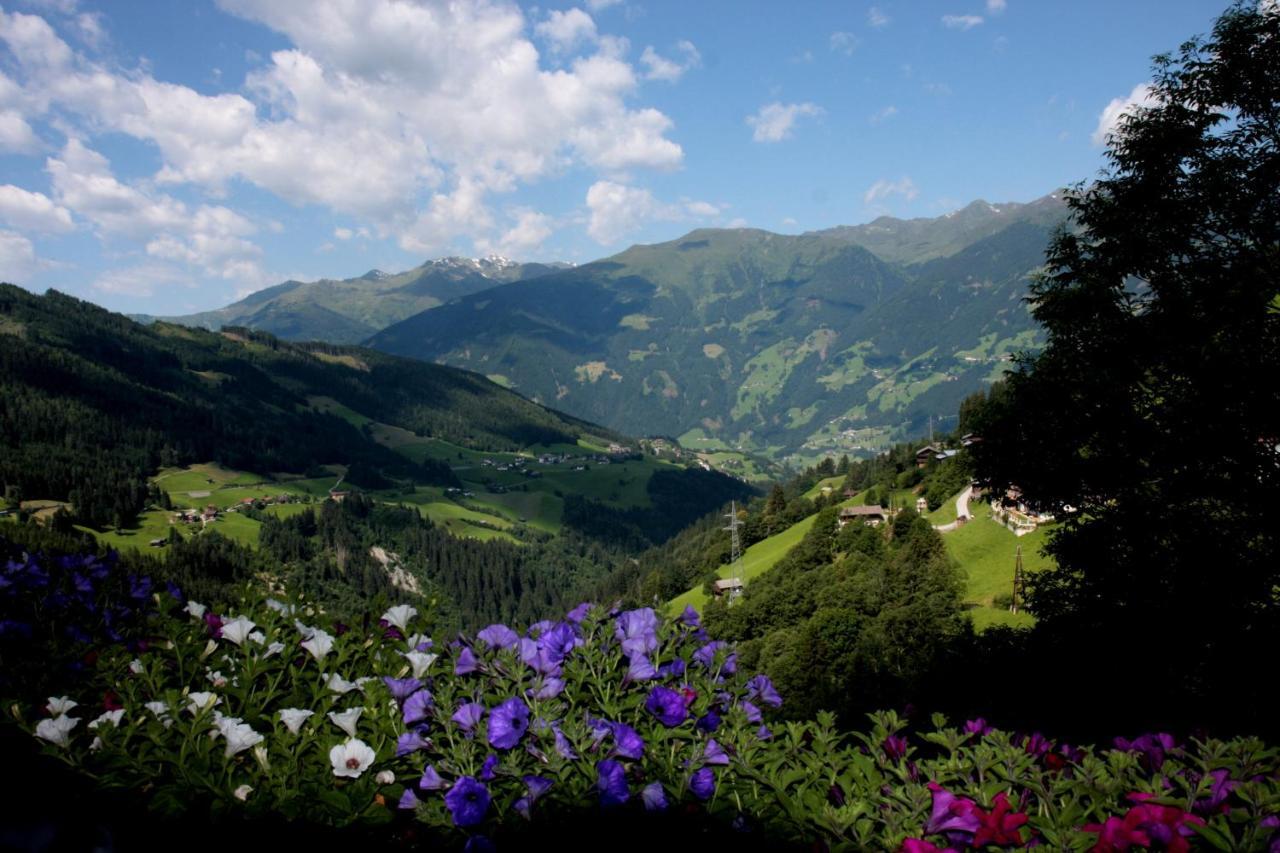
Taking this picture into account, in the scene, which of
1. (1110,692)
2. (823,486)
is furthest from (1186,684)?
(823,486)

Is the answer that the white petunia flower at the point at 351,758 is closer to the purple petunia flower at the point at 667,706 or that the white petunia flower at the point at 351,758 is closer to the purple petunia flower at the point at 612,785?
the purple petunia flower at the point at 612,785

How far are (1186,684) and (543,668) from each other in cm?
1256

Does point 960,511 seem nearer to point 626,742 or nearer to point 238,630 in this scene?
point 626,742

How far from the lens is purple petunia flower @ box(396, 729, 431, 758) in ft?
9.80

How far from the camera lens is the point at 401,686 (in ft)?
11.1

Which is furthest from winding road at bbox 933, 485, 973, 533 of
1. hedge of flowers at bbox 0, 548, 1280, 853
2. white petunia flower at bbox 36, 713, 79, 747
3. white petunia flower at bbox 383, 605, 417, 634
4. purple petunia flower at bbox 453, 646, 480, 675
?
white petunia flower at bbox 36, 713, 79, 747

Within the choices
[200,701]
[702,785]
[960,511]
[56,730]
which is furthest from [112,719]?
[960,511]

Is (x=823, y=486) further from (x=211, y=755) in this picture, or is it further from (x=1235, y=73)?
(x=211, y=755)

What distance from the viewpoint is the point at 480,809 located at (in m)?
2.71

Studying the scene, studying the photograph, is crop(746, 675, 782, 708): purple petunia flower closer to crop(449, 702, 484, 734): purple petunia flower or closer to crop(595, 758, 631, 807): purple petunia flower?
crop(595, 758, 631, 807): purple petunia flower

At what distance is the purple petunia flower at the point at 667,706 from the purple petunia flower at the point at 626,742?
234 millimetres

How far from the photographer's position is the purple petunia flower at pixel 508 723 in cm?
298

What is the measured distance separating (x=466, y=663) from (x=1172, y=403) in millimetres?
12480

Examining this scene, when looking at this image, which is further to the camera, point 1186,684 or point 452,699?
point 1186,684
